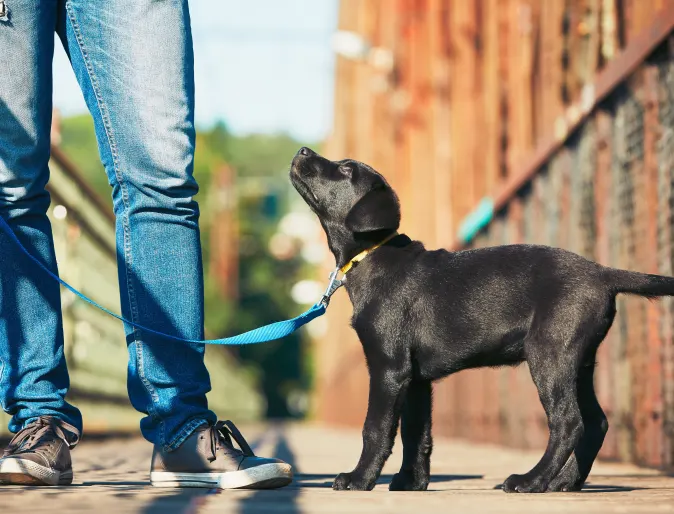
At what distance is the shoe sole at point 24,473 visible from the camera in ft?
10.3

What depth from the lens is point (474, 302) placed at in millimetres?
3309

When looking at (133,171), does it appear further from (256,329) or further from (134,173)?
(256,329)

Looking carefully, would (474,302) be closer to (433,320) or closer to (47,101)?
(433,320)

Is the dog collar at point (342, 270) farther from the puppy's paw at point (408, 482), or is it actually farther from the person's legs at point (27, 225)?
the person's legs at point (27, 225)

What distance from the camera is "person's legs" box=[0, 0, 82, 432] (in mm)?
3348

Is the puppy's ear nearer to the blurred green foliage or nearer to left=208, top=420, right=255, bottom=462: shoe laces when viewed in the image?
left=208, top=420, right=255, bottom=462: shoe laces

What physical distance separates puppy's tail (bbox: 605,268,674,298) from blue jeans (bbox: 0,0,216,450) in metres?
1.11

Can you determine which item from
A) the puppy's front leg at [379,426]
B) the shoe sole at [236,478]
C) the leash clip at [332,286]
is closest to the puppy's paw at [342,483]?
the puppy's front leg at [379,426]

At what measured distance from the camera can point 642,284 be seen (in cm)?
320

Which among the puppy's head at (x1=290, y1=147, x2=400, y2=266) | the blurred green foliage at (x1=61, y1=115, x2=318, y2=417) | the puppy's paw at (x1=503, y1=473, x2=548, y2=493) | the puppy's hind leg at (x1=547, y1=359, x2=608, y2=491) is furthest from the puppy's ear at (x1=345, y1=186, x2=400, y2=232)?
the blurred green foliage at (x1=61, y1=115, x2=318, y2=417)

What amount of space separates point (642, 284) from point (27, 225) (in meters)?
1.67

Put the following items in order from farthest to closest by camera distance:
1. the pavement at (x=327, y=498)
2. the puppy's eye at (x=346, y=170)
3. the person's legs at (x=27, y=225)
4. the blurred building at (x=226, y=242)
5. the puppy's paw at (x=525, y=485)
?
the blurred building at (x=226, y=242) < the puppy's eye at (x=346, y=170) < the person's legs at (x=27, y=225) < the puppy's paw at (x=525, y=485) < the pavement at (x=327, y=498)

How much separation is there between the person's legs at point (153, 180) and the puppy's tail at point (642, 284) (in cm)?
110

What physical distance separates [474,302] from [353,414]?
19162 millimetres
